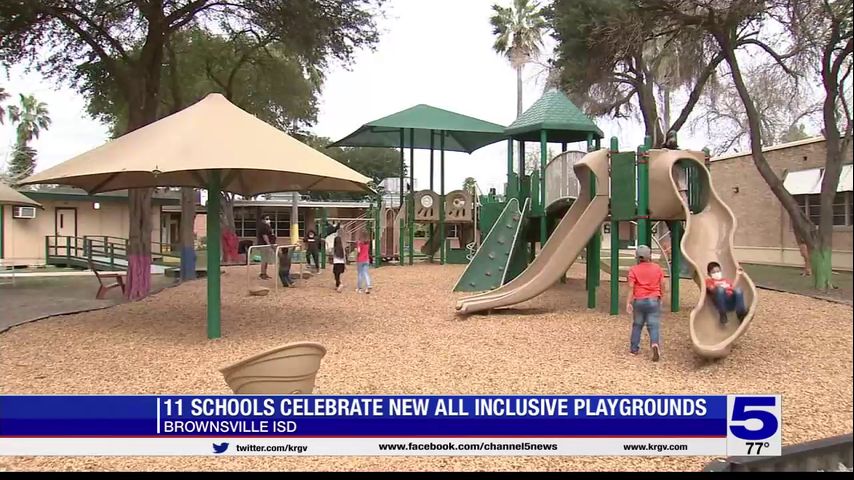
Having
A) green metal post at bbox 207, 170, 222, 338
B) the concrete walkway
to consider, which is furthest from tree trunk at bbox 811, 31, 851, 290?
the concrete walkway

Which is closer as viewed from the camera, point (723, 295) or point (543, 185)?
point (723, 295)

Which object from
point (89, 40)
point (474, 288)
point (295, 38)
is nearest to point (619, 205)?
point (474, 288)

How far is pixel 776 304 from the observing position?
10203 millimetres

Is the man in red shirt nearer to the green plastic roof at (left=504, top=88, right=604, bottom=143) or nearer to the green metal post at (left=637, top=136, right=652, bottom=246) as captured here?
the green metal post at (left=637, top=136, right=652, bottom=246)

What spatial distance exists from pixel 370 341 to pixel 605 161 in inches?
182

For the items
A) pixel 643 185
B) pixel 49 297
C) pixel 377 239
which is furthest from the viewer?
pixel 377 239

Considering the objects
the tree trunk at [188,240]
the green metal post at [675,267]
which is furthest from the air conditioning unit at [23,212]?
the green metal post at [675,267]

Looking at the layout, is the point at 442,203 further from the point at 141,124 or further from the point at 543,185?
the point at 141,124

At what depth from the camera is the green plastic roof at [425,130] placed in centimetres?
1988

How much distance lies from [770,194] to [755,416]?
75.0 ft

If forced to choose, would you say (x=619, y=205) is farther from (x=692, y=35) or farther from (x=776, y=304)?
(x=692, y=35)

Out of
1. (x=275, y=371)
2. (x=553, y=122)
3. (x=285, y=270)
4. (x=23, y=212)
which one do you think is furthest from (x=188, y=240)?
(x=275, y=371)

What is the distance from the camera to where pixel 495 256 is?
1235 centimetres

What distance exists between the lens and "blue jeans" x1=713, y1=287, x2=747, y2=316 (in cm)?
621
